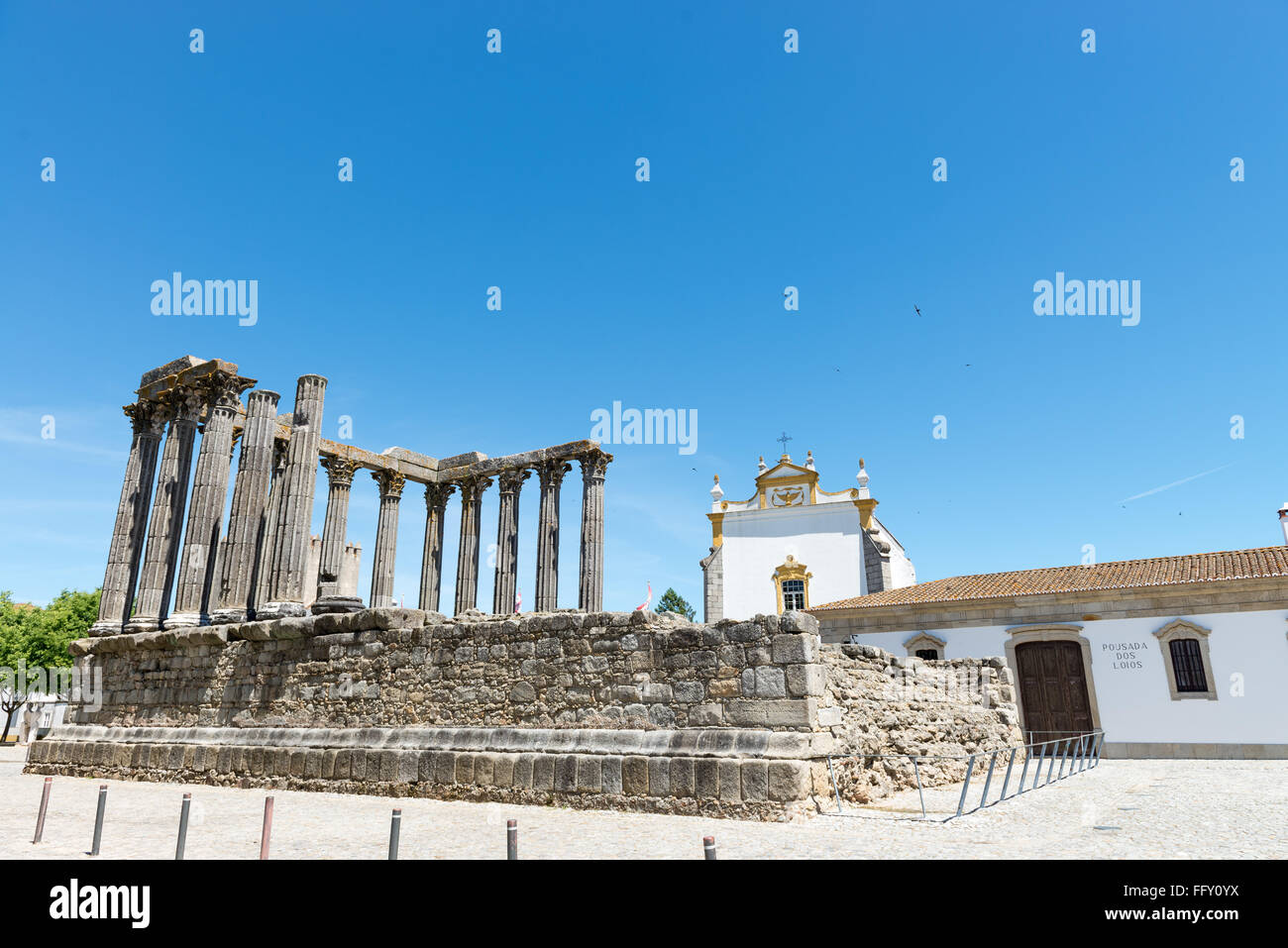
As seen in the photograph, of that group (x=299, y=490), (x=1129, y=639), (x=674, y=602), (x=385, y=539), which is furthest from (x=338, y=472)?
(x=674, y=602)

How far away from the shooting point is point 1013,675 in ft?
68.1

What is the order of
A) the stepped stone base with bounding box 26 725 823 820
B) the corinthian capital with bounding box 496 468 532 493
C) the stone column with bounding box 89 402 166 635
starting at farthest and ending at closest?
the corinthian capital with bounding box 496 468 532 493, the stone column with bounding box 89 402 166 635, the stepped stone base with bounding box 26 725 823 820

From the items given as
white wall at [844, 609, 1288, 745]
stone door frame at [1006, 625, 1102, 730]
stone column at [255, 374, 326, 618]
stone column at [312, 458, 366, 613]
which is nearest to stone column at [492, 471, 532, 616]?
stone column at [312, 458, 366, 613]

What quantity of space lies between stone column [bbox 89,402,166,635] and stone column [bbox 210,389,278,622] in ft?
9.62

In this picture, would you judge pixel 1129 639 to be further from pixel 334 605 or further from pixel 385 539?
pixel 385 539

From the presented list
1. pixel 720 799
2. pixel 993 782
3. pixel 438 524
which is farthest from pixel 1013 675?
pixel 438 524

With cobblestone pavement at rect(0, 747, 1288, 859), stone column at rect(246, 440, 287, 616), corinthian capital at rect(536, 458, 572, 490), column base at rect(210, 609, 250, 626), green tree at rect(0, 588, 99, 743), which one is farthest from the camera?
green tree at rect(0, 588, 99, 743)

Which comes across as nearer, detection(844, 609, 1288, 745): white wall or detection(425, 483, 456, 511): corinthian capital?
detection(844, 609, 1288, 745): white wall

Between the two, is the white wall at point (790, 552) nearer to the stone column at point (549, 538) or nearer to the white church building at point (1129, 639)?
the white church building at point (1129, 639)

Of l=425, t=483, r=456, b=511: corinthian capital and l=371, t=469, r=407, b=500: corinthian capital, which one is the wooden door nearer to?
l=425, t=483, r=456, b=511: corinthian capital

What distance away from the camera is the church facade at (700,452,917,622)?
103 ft

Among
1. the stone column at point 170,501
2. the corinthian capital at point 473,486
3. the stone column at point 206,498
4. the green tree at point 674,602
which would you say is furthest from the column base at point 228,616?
the green tree at point 674,602

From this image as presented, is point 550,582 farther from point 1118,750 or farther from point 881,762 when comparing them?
point 1118,750
